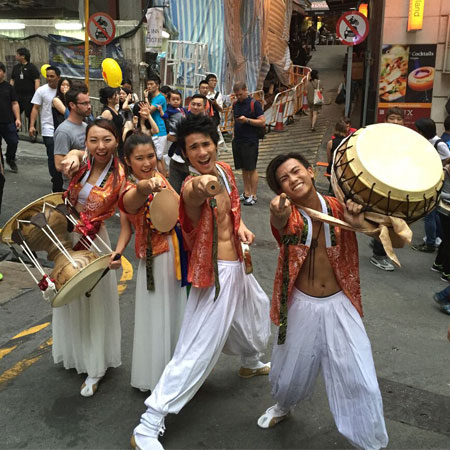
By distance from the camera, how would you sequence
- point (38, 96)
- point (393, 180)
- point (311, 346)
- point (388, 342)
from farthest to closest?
point (38, 96) < point (388, 342) < point (311, 346) < point (393, 180)

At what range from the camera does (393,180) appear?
2.62m

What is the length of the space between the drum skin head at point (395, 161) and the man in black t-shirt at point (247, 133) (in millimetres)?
6056

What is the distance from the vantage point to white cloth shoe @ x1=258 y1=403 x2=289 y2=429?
3.43m

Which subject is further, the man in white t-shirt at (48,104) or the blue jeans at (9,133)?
the blue jeans at (9,133)

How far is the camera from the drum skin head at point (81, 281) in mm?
3227

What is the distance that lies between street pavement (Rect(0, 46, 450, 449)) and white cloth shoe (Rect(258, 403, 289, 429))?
4cm

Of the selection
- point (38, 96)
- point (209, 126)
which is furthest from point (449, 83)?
point (209, 126)

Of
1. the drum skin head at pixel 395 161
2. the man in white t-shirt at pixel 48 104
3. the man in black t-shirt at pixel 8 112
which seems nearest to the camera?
the drum skin head at pixel 395 161

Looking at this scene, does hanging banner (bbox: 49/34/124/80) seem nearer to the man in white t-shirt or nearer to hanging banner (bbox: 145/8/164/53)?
hanging banner (bbox: 145/8/164/53)

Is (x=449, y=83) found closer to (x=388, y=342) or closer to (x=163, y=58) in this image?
(x=163, y=58)

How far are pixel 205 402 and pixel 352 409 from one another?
45.1 inches

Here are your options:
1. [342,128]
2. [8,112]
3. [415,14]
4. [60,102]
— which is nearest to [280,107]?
[415,14]

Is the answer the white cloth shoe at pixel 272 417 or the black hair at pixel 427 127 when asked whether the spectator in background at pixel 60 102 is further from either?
the white cloth shoe at pixel 272 417

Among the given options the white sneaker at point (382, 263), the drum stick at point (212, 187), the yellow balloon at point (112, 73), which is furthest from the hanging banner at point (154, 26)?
the drum stick at point (212, 187)
